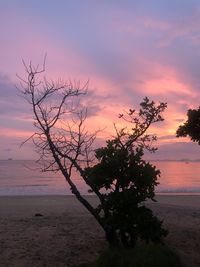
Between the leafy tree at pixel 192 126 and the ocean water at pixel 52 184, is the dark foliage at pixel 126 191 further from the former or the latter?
the ocean water at pixel 52 184

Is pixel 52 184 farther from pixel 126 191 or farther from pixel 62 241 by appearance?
pixel 126 191

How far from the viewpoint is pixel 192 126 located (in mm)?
12766

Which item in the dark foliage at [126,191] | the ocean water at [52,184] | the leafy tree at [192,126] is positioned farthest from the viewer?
the ocean water at [52,184]

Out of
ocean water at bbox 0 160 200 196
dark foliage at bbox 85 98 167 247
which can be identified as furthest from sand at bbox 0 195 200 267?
ocean water at bbox 0 160 200 196

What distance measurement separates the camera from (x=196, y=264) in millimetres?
10484

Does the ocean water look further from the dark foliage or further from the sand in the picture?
A: the dark foliage

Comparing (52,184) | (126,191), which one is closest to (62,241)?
(126,191)

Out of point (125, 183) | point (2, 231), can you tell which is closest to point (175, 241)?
point (125, 183)

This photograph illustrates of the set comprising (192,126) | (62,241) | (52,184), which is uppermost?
(52,184)

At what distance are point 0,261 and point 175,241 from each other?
4.28m

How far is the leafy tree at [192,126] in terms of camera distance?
12.7 meters

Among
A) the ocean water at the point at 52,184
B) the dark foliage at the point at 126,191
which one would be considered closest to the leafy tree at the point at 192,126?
the dark foliage at the point at 126,191

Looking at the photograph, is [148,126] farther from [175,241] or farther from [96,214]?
[175,241]

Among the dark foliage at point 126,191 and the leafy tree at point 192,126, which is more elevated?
the leafy tree at point 192,126
